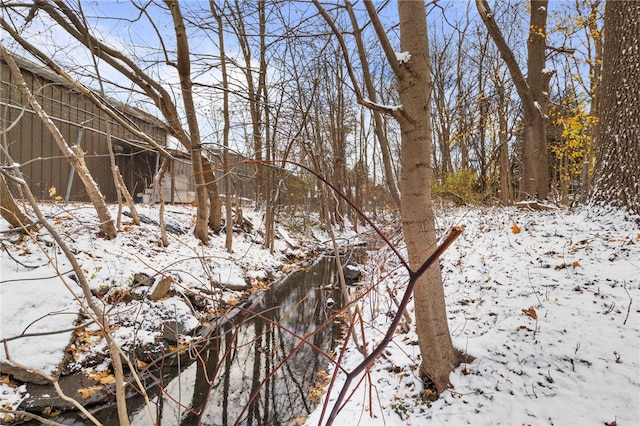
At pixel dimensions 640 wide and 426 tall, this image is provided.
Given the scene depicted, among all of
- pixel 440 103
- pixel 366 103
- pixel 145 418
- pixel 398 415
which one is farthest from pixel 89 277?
pixel 440 103

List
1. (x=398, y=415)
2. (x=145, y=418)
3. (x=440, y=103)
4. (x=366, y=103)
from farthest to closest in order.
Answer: (x=440, y=103), (x=145, y=418), (x=398, y=415), (x=366, y=103)

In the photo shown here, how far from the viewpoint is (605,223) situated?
448 centimetres

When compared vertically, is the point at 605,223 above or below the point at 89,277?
above

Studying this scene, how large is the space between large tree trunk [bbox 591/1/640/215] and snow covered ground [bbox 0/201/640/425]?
0.37 metres

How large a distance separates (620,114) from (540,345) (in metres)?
3.85

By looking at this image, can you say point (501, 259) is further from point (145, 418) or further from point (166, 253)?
point (166, 253)

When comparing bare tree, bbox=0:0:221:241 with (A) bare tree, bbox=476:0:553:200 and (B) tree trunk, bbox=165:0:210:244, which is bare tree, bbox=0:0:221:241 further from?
(A) bare tree, bbox=476:0:553:200

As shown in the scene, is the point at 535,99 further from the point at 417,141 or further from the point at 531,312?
the point at 417,141

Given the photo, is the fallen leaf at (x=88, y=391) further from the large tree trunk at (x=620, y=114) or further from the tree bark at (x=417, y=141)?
the large tree trunk at (x=620, y=114)

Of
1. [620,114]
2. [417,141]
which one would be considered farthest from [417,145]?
[620,114]

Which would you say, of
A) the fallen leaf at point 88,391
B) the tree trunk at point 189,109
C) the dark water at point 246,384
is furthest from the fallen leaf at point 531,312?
the tree trunk at point 189,109

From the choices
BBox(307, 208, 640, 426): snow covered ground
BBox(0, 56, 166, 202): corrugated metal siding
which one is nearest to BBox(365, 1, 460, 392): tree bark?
BBox(307, 208, 640, 426): snow covered ground

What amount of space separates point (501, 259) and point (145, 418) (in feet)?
16.4

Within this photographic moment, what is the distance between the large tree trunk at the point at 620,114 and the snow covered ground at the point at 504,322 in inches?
14.6
